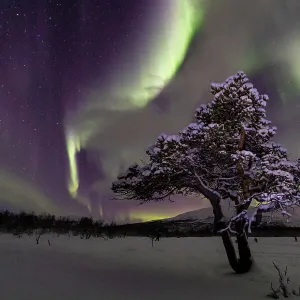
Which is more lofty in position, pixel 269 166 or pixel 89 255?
pixel 269 166

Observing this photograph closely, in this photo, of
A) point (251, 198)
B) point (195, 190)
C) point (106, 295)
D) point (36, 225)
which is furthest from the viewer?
point (36, 225)

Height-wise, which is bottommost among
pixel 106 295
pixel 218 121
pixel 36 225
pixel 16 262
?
pixel 106 295

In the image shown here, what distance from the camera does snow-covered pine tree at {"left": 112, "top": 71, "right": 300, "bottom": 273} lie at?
41.6ft

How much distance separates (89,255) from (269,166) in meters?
8.52

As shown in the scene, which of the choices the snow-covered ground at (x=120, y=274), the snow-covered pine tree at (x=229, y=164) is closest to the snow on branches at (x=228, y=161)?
the snow-covered pine tree at (x=229, y=164)

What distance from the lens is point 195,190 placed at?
1545 cm

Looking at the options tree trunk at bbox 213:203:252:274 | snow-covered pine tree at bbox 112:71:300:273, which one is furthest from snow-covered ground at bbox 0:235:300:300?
snow-covered pine tree at bbox 112:71:300:273

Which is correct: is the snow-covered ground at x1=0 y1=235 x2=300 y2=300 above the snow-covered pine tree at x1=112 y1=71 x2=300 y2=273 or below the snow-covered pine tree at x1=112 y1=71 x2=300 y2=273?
below

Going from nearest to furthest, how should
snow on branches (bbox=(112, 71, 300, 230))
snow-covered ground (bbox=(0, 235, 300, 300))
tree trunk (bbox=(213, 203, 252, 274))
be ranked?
snow-covered ground (bbox=(0, 235, 300, 300))
snow on branches (bbox=(112, 71, 300, 230))
tree trunk (bbox=(213, 203, 252, 274))

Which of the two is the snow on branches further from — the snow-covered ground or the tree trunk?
the snow-covered ground

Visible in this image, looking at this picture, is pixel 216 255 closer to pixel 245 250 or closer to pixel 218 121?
pixel 245 250

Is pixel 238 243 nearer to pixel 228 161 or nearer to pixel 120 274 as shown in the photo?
pixel 228 161

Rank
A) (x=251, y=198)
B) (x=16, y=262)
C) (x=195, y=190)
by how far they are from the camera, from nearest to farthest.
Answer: (x=16, y=262) → (x=251, y=198) → (x=195, y=190)

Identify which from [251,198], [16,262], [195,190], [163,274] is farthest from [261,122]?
[16,262]
